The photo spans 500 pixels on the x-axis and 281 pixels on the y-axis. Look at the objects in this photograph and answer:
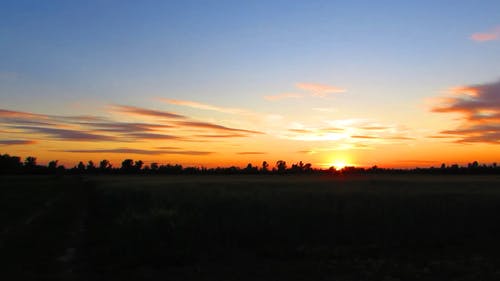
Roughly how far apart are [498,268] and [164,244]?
8838 mm

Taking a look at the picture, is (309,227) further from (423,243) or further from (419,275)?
(419,275)

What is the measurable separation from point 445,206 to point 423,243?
683cm

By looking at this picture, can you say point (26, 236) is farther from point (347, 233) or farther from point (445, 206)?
point (445, 206)

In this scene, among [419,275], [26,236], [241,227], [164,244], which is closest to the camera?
[419,275]

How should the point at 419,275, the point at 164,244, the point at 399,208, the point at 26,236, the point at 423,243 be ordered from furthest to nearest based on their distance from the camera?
the point at 399,208, the point at 26,236, the point at 423,243, the point at 164,244, the point at 419,275

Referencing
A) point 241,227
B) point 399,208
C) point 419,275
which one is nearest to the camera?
point 419,275

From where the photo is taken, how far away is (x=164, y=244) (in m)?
14.3

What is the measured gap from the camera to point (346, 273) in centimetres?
1116

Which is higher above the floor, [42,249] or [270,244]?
[270,244]

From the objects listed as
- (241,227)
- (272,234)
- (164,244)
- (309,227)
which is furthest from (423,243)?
(164,244)

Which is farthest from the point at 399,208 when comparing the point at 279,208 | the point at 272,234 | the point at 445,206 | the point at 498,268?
the point at 498,268

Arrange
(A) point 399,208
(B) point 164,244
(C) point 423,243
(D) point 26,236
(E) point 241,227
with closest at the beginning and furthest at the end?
(B) point 164,244
(C) point 423,243
(E) point 241,227
(D) point 26,236
(A) point 399,208

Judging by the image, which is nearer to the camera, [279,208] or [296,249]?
[296,249]

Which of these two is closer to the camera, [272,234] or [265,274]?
[265,274]
